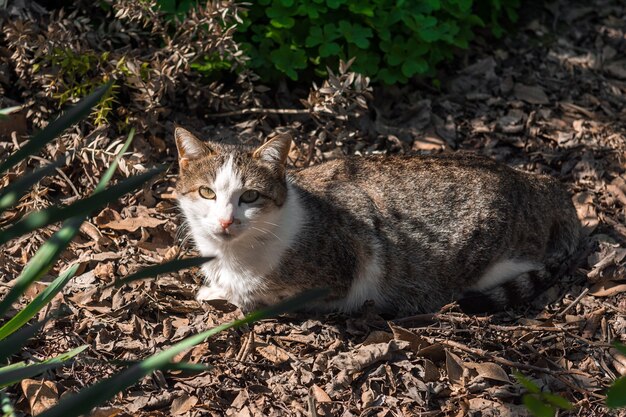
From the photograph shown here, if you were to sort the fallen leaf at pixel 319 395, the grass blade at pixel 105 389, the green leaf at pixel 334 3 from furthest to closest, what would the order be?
the green leaf at pixel 334 3 < the fallen leaf at pixel 319 395 < the grass blade at pixel 105 389

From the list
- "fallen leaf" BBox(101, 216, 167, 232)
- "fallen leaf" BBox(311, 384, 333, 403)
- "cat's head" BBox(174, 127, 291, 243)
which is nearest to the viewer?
"fallen leaf" BBox(311, 384, 333, 403)

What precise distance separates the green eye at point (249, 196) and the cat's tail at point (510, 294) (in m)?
1.42

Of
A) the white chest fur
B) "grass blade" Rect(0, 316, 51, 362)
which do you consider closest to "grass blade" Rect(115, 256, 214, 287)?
"grass blade" Rect(0, 316, 51, 362)

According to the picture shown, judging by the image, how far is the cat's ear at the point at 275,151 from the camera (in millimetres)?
4367

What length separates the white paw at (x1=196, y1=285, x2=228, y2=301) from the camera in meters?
4.65

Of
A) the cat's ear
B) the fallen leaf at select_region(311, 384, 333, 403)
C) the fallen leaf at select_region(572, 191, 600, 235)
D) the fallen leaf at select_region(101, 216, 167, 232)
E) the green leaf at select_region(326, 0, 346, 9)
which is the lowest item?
the fallen leaf at select_region(311, 384, 333, 403)

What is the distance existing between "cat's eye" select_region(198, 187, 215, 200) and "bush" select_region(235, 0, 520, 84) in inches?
62.7

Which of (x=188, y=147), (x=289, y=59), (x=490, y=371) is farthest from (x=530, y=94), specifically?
(x=188, y=147)

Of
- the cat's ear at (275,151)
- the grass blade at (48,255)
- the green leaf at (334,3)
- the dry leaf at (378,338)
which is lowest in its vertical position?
the dry leaf at (378,338)

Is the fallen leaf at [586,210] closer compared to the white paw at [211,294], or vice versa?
the white paw at [211,294]

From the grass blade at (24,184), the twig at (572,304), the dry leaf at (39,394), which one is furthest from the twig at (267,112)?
the grass blade at (24,184)

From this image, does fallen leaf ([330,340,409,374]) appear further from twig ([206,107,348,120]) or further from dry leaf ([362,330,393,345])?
twig ([206,107,348,120])

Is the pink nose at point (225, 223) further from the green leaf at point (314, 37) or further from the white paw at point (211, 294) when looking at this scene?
the green leaf at point (314, 37)

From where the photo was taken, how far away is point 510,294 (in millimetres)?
4723
